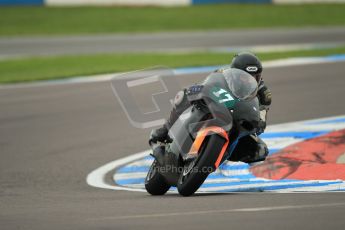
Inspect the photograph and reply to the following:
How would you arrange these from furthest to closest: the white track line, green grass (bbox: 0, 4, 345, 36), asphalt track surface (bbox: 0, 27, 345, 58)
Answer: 1. green grass (bbox: 0, 4, 345, 36)
2. asphalt track surface (bbox: 0, 27, 345, 58)
3. the white track line

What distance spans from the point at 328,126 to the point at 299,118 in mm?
850

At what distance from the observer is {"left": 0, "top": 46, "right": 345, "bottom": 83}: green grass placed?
18.0 metres

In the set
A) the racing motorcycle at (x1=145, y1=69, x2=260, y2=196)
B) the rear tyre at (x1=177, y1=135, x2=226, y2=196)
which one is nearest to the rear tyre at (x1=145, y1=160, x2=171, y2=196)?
the racing motorcycle at (x1=145, y1=69, x2=260, y2=196)

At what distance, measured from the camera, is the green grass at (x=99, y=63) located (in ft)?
59.2

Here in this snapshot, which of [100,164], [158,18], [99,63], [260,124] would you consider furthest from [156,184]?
[158,18]

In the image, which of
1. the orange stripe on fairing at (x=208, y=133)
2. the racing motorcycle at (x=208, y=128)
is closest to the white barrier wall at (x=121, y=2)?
the racing motorcycle at (x=208, y=128)

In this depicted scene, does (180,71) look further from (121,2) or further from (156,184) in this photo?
(121,2)

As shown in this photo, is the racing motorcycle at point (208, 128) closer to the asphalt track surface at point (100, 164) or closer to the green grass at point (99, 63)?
the asphalt track surface at point (100, 164)

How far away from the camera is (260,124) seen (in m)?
7.69

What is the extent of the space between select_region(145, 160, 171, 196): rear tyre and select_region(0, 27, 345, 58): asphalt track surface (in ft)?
47.0

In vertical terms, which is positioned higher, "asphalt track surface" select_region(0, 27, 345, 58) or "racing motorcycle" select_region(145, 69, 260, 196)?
"racing motorcycle" select_region(145, 69, 260, 196)

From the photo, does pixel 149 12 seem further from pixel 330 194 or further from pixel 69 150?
pixel 330 194

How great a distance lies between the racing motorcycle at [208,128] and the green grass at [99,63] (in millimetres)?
9797

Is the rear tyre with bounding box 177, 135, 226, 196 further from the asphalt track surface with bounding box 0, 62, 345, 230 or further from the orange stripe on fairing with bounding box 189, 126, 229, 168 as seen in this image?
the asphalt track surface with bounding box 0, 62, 345, 230
